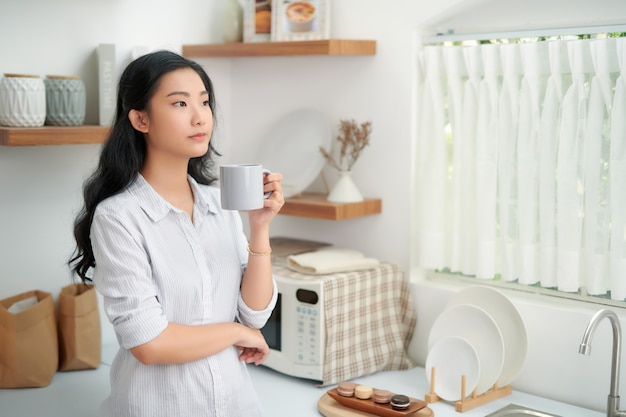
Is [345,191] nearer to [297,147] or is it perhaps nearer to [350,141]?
[350,141]

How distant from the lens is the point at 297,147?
8.96 feet

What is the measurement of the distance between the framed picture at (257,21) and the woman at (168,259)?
1094mm

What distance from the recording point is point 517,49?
7.30 feet

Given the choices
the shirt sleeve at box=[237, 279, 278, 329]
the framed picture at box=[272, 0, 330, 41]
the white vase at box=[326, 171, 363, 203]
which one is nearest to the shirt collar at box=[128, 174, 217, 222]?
the shirt sleeve at box=[237, 279, 278, 329]

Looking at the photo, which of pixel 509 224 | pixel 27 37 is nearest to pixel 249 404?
pixel 509 224

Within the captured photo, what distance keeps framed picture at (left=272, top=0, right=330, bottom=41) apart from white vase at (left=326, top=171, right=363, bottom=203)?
1.51 feet

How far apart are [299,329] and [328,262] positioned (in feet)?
0.71

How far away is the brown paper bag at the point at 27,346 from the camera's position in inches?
87.1

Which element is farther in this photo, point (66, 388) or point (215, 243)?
point (66, 388)

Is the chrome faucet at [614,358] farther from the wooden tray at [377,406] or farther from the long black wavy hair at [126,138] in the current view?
the long black wavy hair at [126,138]

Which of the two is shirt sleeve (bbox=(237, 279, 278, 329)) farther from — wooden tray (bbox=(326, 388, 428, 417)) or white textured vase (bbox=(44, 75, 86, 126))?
white textured vase (bbox=(44, 75, 86, 126))

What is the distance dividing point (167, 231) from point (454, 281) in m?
1.19

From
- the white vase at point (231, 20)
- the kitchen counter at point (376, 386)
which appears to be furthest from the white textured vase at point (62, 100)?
the kitchen counter at point (376, 386)

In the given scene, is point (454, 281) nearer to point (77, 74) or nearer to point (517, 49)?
point (517, 49)
